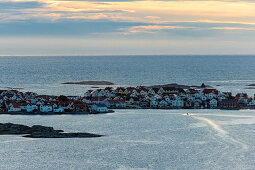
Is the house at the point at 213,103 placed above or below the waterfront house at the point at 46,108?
above

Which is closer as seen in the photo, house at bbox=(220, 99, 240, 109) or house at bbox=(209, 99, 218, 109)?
house at bbox=(220, 99, 240, 109)

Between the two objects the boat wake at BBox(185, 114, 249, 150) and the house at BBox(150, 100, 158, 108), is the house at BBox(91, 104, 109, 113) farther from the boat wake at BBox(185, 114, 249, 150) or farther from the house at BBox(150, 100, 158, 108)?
the boat wake at BBox(185, 114, 249, 150)

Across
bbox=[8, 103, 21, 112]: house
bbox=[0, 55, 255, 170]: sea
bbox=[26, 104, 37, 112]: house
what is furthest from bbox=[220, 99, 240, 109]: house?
bbox=[8, 103, 21, 112]: house

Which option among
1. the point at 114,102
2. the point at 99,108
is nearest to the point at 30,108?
the point at 99,108

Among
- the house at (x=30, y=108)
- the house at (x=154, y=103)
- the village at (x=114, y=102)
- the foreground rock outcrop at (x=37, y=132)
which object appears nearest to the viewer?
the foreground rock outcrop at (x=37, y=132)

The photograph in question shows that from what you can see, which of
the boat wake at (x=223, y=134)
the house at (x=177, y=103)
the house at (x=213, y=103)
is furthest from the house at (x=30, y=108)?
the house at (x=213, y=103)

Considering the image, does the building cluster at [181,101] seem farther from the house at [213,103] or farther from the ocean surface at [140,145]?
the ocean surface at [140,145]

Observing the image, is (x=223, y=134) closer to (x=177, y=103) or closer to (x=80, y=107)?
(x=80, y=107)

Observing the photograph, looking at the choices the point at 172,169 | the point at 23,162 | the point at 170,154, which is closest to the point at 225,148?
the point at 170,154
